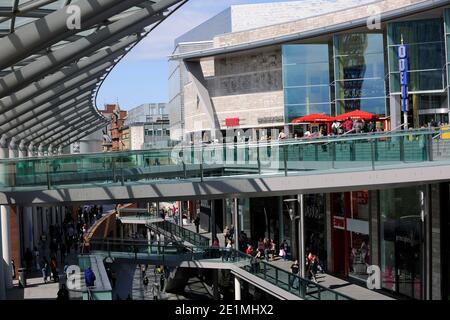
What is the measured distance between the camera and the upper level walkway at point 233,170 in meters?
17.4

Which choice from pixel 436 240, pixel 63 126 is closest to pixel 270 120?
pixel 63 126

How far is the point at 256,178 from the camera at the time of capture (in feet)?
58.9

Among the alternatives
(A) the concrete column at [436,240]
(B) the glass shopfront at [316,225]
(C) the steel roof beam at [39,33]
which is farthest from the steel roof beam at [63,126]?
(C) the steel roof beam at [39,33]

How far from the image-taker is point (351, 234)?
83.8 ft

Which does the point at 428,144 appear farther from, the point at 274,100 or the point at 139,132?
the point at 139,132

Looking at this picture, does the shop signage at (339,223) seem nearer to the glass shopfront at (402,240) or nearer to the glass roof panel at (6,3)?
the glass shopfront at (402,240)

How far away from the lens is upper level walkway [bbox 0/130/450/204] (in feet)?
57.1

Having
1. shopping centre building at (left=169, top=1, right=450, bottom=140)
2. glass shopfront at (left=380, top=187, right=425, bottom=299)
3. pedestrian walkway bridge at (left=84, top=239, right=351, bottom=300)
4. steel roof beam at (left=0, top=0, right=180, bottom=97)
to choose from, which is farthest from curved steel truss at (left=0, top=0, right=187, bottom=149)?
shopping centre building at (left=169, top=1, right=450, bottom=140)

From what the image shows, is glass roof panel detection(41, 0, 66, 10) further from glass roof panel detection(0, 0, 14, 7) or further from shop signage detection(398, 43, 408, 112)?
shop signage detection(398, 43, 408, 112)

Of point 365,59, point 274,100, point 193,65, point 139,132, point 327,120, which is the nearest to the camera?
point 327,120

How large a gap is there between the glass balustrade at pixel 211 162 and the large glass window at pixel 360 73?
19.9 m

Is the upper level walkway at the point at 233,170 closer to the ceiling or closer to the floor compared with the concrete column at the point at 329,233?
closer to the ceiling
